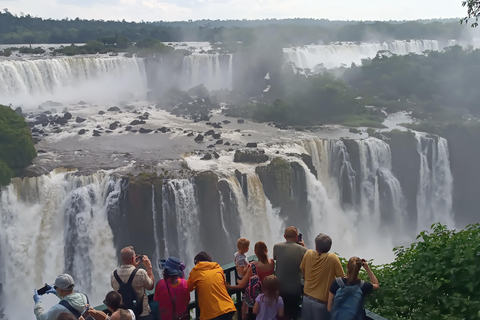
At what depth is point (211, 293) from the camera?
484 cm

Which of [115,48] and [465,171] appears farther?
[115,48]

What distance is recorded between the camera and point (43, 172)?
17.9 meters

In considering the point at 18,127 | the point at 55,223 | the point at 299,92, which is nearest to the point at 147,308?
the point at 55,223

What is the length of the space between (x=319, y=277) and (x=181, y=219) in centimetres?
1272

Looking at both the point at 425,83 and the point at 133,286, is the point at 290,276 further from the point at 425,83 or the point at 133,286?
the point at 425,83

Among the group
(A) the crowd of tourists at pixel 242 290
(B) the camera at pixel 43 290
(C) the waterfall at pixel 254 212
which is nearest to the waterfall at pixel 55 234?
Answer: (C) the waterfall at pixel 254 212

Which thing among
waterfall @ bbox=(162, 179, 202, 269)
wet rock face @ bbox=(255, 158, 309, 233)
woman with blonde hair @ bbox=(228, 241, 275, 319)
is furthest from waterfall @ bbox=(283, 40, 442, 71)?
woman with blonde hair @ bbox=(228, 241, 275, 319)

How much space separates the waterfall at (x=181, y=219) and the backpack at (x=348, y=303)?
12.9 meters

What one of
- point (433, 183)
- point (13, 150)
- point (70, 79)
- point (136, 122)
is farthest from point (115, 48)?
point (433, 183)

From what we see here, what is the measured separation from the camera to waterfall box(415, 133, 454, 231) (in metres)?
24.7

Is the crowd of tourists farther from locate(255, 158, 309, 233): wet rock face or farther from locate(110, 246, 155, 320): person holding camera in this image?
locate(255, 158, 309, 233): wet rock face

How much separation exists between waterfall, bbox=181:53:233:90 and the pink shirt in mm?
35062

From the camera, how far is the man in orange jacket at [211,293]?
191 inches

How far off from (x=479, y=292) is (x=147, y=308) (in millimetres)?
3594
